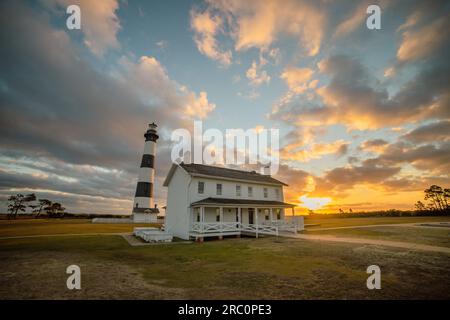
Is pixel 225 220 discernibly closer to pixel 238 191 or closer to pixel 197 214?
pixel 197 214

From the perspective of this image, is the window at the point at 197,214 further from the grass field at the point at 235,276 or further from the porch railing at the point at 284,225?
the grass field at the point at 235,276

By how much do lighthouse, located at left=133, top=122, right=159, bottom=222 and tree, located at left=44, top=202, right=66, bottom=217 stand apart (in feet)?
160

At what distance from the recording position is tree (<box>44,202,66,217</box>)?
236 feet

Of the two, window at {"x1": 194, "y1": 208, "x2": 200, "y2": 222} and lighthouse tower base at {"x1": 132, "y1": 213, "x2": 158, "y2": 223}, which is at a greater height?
window at {"x1": 194, "y1": 208, "x2": 200, "y2": 222}

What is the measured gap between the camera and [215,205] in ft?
68.3

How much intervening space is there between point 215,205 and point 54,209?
8098 centimetres

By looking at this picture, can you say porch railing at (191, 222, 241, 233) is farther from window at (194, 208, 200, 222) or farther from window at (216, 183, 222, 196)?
window at (216, 183, 222, 196)

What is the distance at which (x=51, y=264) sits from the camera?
10.3m

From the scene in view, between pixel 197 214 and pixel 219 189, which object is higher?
pixel 219 189

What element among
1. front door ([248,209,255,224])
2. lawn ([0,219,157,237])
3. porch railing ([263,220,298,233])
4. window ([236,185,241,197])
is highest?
window ([236,185,241,197])

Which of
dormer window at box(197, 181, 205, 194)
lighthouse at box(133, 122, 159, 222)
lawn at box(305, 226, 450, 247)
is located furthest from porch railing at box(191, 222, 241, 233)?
lighthouse at box(133, 122, 159, 222)

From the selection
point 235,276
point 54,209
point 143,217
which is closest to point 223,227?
point 235,276

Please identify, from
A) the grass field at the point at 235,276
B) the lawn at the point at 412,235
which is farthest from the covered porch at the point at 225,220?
the grass field at the point at 235,276
